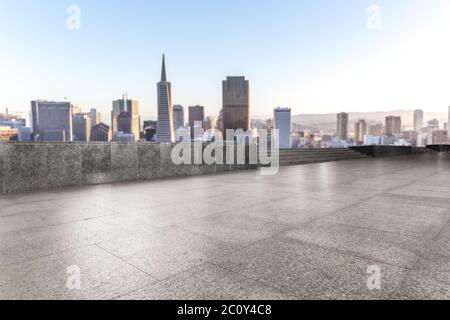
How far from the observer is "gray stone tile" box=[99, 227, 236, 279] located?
9.57 ft

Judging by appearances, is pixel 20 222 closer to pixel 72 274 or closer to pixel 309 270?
pixel 72 274

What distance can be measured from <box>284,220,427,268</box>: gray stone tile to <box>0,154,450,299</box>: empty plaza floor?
0.01 metres

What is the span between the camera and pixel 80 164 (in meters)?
9.09

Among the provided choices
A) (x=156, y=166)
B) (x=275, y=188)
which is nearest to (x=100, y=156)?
(x=156, y=166)

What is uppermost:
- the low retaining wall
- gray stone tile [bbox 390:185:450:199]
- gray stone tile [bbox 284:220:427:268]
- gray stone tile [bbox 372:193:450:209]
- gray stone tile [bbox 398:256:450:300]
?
the low retaining wall

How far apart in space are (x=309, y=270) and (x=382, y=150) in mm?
27874

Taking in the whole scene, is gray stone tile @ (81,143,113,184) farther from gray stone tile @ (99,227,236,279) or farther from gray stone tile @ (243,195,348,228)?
gray stone tile @ (99,227,236,279)

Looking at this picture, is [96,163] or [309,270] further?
[96,163]

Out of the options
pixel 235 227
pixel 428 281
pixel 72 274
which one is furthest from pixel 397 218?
pixel 72 274

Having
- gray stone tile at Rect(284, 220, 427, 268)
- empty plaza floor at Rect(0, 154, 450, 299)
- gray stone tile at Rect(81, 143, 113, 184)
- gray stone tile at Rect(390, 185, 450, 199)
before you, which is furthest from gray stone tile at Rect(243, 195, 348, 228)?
gray stone tile at Rect(81, 143, 113, 184)

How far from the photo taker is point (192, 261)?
3.03 m
